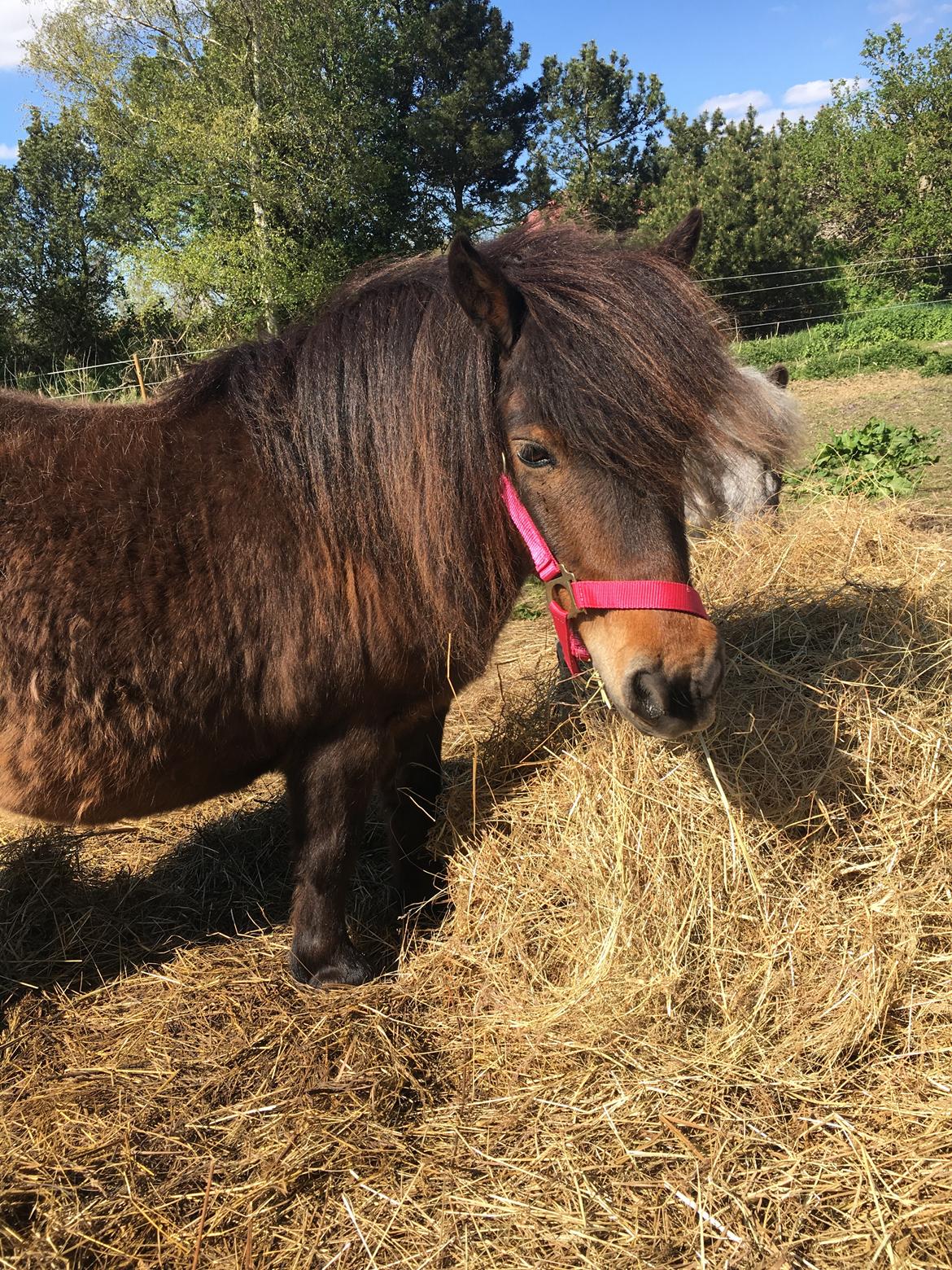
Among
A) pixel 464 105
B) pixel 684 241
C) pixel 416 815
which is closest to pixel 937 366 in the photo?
pixel 684 241

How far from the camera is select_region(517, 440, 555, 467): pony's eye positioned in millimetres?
1989

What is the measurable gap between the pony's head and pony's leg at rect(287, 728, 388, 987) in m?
0.85

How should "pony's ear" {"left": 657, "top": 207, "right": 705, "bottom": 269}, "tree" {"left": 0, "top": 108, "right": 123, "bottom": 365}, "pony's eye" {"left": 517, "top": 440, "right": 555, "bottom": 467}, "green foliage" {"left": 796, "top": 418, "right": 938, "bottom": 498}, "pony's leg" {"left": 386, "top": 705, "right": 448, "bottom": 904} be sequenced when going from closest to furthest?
"pony's eye" {"left": 517, "top": 440, "right": 555, "bottom": 467}, "pony's ear" {"left": 657, "top": 207, "right": 705, "bottom": 269}, "pony's leg" {"left": 386, "top": 705, "right": 448, "bottom": 904}, "green foliage" {"left": 796, "top": 418, "right": 938, "bottom": 498}, "tree" {"left": 0, "top": 108, "right": 123, "bottom": 365}

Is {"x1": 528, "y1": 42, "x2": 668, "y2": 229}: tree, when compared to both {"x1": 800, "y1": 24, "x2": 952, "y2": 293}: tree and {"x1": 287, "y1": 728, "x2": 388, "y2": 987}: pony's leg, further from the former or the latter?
{"x1": 287, "y1": 728, "x2": 388, "y2": 987}: pony's leg

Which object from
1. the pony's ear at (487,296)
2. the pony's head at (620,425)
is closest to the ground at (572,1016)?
the pony's head at (620,425)

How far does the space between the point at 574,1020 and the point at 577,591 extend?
127 cm

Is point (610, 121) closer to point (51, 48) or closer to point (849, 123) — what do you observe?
point (849, 123)

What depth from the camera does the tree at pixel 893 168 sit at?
84.8ft

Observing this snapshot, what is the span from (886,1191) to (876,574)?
2.45 metres

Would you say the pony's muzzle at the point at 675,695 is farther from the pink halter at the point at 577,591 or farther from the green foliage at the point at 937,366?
the green foliage at the point at 937,366

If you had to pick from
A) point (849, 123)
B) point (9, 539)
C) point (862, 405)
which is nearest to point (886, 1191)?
point (9, 539)

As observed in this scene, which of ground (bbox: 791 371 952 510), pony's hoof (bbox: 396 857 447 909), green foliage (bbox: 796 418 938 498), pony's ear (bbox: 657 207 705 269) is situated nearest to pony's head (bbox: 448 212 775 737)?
pony's ear (bbox: 657 207 705 269)

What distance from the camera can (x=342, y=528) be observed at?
2258mm

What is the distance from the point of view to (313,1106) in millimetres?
2084
